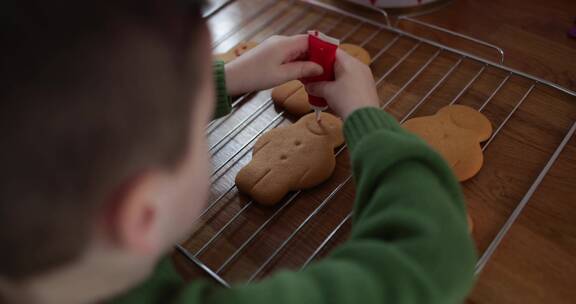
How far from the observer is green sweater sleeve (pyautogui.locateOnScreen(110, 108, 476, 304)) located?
411 millimetres

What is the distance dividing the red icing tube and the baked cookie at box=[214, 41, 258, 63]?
21 cm

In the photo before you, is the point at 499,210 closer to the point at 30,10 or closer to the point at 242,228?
the point at 242,228

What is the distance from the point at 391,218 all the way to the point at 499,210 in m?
0.22

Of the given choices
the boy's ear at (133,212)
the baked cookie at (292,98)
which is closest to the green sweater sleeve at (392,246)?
the boy's ear at (133,212)

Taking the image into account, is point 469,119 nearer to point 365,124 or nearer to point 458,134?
point 458,134

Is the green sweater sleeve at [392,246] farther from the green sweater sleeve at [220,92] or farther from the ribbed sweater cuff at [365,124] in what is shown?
the green sweater sleeve at [220,92]

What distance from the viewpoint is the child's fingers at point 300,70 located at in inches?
24.6

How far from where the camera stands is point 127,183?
1.03ft

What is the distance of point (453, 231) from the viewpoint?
45cm

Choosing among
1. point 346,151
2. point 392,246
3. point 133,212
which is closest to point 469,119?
point 346,151

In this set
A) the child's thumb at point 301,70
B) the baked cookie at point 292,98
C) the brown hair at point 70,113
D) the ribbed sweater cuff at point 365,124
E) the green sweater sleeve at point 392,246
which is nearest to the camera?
the brown hair at point 70,113

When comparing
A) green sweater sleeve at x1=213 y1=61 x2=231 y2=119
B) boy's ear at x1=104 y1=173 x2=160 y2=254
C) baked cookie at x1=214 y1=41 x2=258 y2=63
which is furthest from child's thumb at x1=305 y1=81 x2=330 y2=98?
boy's ear at x1=104 y1=173 x2=160 y2=254

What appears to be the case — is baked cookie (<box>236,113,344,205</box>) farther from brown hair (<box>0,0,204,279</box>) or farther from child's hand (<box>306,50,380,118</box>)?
brown hair (<box>0,0,204,279</box>)

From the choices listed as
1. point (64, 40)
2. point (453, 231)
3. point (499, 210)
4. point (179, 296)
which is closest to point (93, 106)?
point (64, 40)
